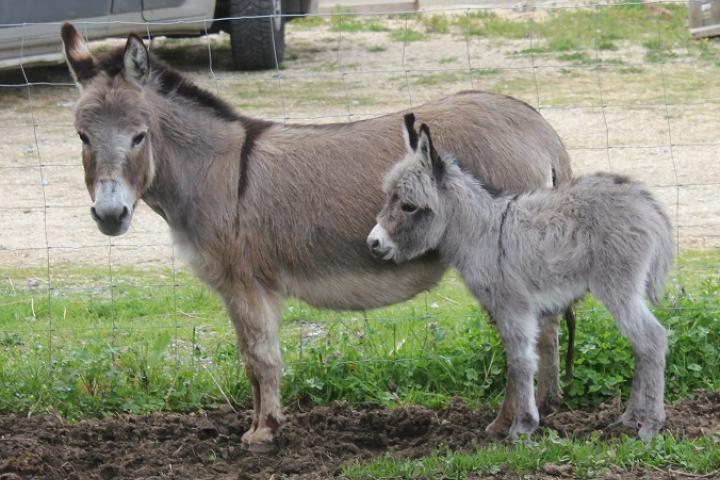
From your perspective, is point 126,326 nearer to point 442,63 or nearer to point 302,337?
point 302,337

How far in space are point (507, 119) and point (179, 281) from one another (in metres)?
3.28

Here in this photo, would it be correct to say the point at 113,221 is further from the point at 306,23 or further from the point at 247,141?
the point at 306,23

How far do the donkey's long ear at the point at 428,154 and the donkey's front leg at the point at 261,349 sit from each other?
3.09 ft

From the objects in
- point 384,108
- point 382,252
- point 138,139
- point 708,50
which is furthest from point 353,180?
point 708,50

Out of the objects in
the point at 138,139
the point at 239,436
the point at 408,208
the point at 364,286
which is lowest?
the point at 239,436

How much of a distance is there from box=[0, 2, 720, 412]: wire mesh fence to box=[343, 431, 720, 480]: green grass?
1120 mm

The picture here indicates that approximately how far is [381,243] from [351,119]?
611 centimetres

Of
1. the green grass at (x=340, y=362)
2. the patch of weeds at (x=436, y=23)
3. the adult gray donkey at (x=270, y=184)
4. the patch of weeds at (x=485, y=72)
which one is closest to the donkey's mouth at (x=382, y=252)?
the adult gray donkey at (x=270, y=184)

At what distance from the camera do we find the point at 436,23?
52.2ft

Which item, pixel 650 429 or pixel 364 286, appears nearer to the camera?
pixel 650 429

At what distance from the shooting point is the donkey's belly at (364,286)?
17.6 feet

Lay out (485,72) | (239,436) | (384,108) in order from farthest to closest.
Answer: (485,72) → (384,108) → (239,436)

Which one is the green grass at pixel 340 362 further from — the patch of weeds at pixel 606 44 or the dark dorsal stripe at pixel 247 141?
the patch of weeds at pixel 606 44

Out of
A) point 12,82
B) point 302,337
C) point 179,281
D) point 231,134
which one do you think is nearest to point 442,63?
point 12,82
